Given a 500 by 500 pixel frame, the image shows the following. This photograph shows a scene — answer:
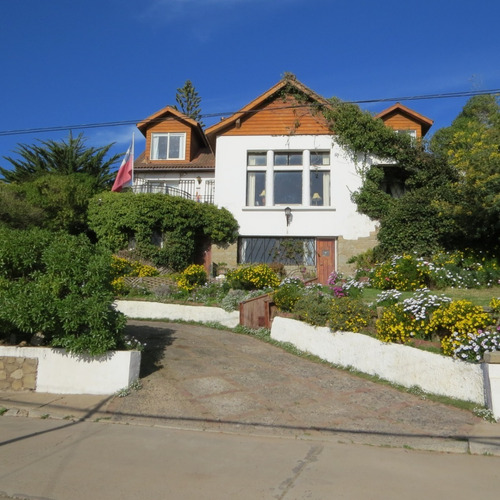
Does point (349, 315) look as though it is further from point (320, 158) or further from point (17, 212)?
point (17, 212)

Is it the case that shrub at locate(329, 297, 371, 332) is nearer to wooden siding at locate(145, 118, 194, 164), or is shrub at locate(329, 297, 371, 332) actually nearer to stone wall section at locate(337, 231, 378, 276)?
stone wall section at locate(337, 231, 378, 276)

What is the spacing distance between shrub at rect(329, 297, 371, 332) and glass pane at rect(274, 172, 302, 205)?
35.9 feet

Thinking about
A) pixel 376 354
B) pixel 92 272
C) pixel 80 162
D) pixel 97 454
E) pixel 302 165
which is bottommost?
pixel 97 454

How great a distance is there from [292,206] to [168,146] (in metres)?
7.64

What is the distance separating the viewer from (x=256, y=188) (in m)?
20.7

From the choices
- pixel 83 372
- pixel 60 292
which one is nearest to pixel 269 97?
pixel 60 292

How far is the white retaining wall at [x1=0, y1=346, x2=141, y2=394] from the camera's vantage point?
7.71 metres

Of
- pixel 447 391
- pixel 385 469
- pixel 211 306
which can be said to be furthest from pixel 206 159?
pixel 385 469

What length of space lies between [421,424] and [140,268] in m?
14.1

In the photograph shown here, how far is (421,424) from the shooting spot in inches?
250

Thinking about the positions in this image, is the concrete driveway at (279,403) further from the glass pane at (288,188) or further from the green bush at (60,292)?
the glass pane at (288,188)

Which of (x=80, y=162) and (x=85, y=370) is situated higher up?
(x=80, y=162)

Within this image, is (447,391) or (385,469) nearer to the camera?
(385,469)

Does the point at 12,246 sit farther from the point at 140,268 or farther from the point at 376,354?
the point at 140,268
